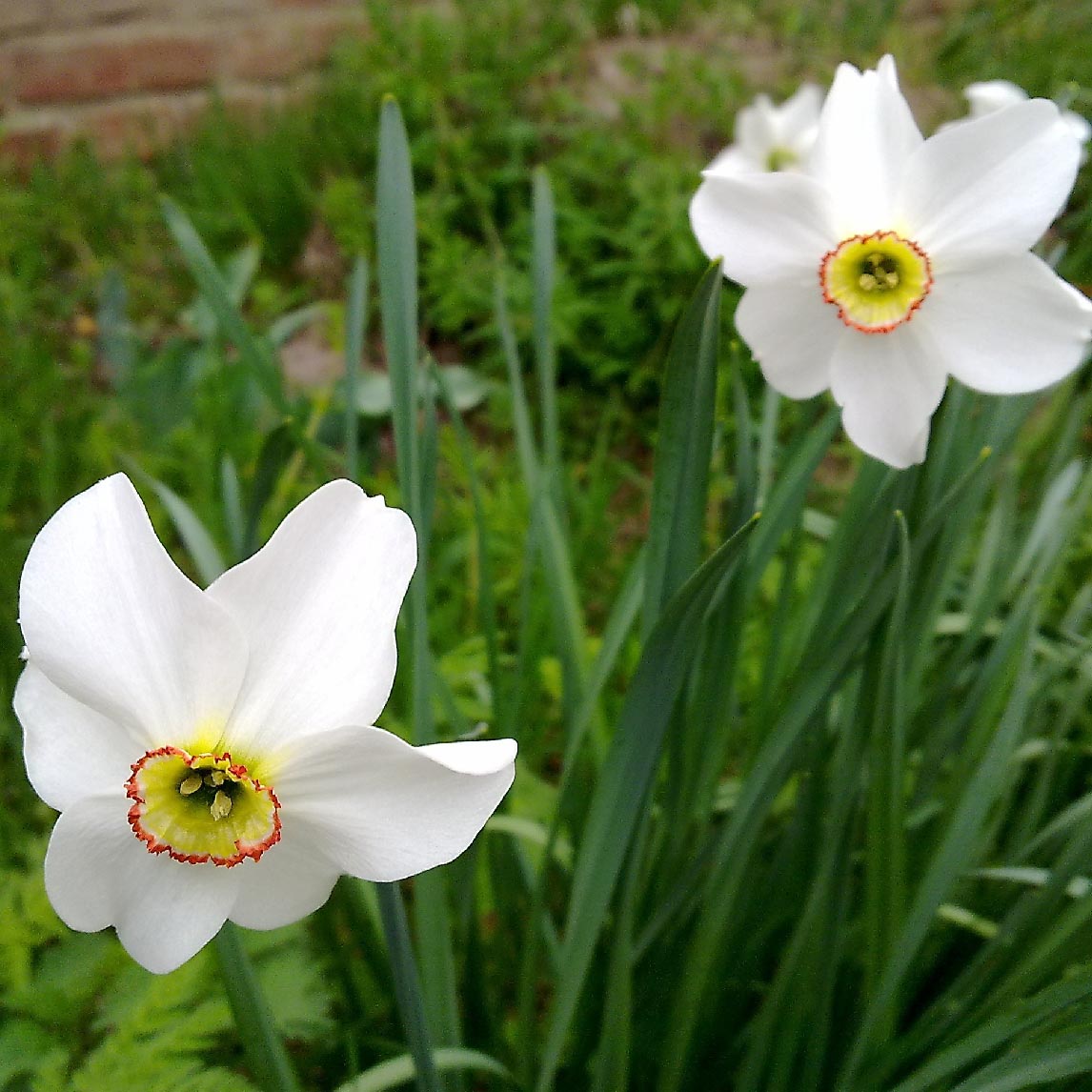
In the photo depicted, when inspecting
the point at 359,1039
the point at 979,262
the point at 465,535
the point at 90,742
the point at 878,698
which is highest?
the point at 979,262

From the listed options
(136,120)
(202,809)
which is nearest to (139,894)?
(202,809)

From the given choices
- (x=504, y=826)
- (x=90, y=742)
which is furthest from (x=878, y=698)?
(x=90, y=742)

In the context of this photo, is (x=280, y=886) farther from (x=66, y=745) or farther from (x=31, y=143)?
(x=31, y=143)

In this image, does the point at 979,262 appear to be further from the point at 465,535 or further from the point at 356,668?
the point at 465,535

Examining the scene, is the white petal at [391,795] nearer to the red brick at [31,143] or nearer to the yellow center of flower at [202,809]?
the yellow center of flower at [202,809]

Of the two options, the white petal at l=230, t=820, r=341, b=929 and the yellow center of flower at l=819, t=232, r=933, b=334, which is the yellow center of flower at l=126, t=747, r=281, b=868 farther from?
the yellow center of flower at l=819, t=232, r=933, b=334
